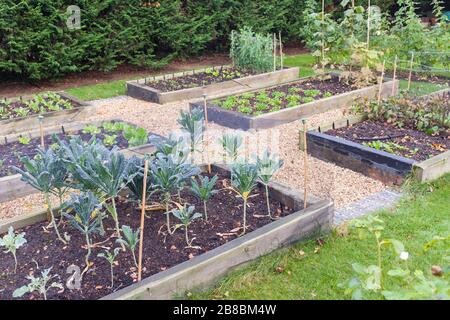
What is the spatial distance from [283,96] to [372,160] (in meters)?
2.57

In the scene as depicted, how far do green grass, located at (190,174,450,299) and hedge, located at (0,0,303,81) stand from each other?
6395mm

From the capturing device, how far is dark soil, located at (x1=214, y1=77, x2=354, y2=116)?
6.66m

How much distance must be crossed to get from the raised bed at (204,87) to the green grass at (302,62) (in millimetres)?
763

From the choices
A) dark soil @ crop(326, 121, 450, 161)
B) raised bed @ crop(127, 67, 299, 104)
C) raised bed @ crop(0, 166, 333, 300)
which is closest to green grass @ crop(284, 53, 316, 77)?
raised bed @ crop(127, 67, 299, 104)

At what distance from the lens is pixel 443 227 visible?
378 centimetres

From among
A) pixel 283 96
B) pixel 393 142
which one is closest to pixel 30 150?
pixel 283 96

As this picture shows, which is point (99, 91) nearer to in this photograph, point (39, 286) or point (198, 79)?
point (198, 79)

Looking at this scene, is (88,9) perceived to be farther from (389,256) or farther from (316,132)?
(389,256)

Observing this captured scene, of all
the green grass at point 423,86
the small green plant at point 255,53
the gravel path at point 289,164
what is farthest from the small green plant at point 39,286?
the small green plant at point 255,53

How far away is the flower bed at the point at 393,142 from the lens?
4.68 metres

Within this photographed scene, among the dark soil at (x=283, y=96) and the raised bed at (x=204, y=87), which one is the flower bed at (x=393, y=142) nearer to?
the dark soil at (x=283, y=96)

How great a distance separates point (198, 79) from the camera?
8555 mm

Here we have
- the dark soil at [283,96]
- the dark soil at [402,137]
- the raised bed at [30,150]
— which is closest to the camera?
the raised bed at [30,150]

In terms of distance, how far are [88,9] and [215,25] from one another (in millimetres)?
2829
